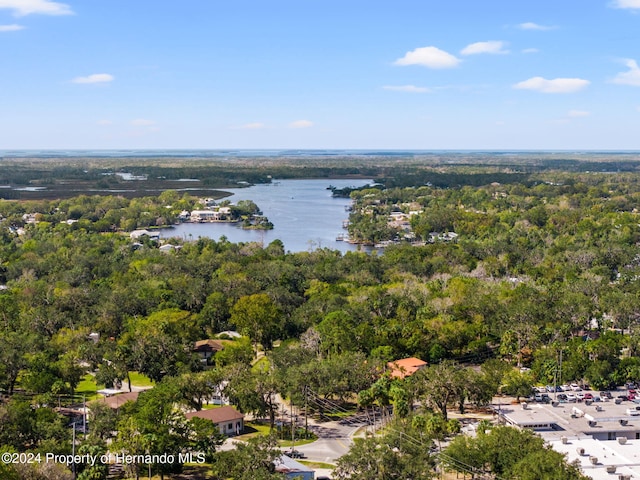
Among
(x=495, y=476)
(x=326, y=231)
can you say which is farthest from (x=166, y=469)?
(x=326, y=231)

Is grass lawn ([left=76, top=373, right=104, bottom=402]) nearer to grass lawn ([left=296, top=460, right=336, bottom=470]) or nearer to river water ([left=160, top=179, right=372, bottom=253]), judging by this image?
grass lawn ([left=296, top=460, right=336, bottom=470])

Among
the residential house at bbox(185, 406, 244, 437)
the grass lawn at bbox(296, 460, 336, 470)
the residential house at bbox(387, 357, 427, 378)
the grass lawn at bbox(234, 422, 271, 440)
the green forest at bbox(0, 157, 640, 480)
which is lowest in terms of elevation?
the grass lawn at bbox(234, 422, 271, 440)

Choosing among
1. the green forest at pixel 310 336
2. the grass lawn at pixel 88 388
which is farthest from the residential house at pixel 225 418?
the grass lawn at pixel 88 388

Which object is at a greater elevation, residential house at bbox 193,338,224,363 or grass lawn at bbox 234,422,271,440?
residential house at bbox 193,338,224,363

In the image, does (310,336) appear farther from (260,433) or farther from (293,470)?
(293,470)

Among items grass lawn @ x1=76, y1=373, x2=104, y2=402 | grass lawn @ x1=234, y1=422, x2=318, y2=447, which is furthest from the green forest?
grass lawn @ x1=234, y1=422, x2=318, y2=447

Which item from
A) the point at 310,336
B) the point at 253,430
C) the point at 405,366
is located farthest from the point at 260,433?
the point at 405,366
